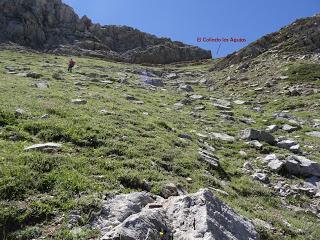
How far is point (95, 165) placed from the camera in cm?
1319

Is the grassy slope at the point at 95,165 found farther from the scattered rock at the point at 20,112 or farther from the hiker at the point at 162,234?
the hiker at the point at 162,234

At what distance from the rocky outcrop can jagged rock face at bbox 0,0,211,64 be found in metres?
77.2

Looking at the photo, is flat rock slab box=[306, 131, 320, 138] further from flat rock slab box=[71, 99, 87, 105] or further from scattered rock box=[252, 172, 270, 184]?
flat rock slab box=[71, 99, 87, 105]

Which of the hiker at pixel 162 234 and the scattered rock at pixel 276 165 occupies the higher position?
the scattered rock at pixel 276 165

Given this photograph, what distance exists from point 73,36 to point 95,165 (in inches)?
3662

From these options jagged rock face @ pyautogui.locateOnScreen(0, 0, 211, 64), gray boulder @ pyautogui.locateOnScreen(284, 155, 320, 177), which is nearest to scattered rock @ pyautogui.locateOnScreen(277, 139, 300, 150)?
gray boulder @ pyautogui.locateOnScreen(284, 155, 320, 177)

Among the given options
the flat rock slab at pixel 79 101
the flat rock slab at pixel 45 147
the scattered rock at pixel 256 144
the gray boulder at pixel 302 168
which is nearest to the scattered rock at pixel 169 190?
the flat rock slab at pixel 45 147

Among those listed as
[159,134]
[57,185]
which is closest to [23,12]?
[159,134]

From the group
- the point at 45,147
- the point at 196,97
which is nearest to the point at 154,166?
the point at 45,147

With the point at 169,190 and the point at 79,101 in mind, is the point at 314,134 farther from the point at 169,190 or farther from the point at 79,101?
the point at 169,190

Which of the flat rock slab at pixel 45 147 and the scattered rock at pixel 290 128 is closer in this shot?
the flat rock slab at pixel 45 147

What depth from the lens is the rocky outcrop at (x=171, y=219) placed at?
8.84 metres

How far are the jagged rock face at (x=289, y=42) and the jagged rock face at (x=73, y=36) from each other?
37643 millimetres

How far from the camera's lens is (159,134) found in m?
19.1
